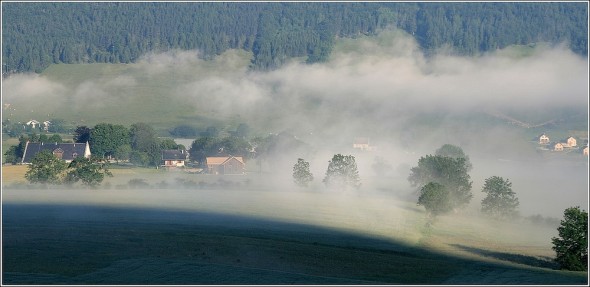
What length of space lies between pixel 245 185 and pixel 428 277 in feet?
251

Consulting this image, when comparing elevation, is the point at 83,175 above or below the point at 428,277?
above

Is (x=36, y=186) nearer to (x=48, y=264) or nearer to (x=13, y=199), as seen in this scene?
(x=13, y=199)

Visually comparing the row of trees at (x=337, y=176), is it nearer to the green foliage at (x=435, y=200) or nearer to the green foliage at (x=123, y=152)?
the green foliage at (x=435, y=200)

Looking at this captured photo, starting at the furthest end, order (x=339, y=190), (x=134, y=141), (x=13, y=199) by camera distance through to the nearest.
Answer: (x=134, y=141)
(x=339, y=190)
(x=13, y=199)

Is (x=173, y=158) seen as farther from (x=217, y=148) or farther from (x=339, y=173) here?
(x=339, y=173)

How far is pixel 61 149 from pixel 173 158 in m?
21.1

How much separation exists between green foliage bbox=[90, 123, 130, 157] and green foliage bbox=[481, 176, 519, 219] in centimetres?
7455

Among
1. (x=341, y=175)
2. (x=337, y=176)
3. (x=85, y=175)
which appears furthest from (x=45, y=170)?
(x=341, y=175)

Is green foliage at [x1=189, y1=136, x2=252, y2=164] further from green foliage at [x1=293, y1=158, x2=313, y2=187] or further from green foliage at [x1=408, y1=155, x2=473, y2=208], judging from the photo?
green foliage at [x1=408, y1=155, x2=473, y2=208]

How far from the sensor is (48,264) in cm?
6456

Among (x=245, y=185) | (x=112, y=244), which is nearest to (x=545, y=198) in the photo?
(x=245, y=185)

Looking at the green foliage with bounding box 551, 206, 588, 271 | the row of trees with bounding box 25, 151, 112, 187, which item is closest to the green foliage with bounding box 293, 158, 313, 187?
the row of trees with bounding box 25, 151, 112, 187

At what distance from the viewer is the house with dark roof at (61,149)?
156 metres

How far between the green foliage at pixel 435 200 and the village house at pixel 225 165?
57.2m
